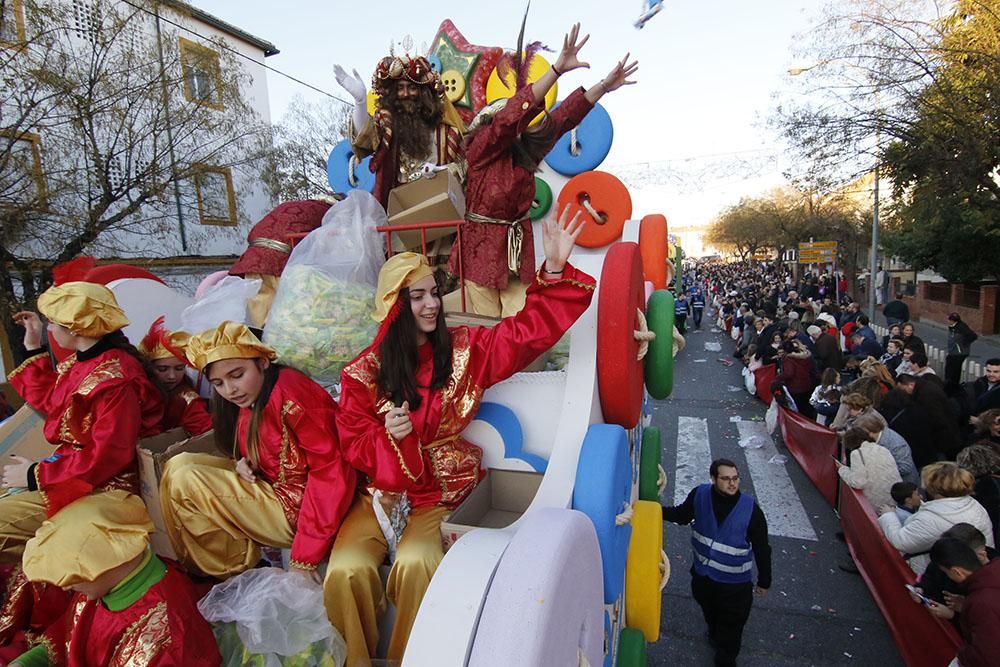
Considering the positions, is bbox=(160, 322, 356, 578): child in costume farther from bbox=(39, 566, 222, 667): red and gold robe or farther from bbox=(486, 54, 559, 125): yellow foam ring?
bbox=(486, 54, 559, 125): yellow foam ring

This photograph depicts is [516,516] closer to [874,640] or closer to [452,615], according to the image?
[452,615]

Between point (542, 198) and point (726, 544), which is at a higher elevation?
point (542, 198)

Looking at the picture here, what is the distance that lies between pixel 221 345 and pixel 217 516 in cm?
63

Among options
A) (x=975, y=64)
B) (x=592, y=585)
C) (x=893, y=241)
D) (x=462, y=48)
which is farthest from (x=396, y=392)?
(x=893, y=241)

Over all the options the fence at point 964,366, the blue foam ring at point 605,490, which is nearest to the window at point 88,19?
the blue foam ring at point 605,490

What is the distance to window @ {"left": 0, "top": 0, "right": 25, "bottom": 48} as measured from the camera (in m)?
7.39

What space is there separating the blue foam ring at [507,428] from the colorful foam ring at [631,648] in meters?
0.90

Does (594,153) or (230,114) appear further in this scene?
(230,114)

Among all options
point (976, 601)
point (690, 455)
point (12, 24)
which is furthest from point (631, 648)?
point (12, 24)

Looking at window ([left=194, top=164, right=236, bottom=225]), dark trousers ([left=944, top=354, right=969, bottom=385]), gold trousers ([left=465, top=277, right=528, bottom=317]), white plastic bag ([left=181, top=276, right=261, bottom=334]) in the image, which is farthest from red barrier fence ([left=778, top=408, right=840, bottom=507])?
window ([left=194, top=164, right=236, bottom=225])

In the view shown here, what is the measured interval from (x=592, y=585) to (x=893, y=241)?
2482 cm

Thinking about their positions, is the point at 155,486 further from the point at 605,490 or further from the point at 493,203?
the point at 493,203

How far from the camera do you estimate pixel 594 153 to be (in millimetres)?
4141

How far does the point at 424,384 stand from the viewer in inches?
81.3
